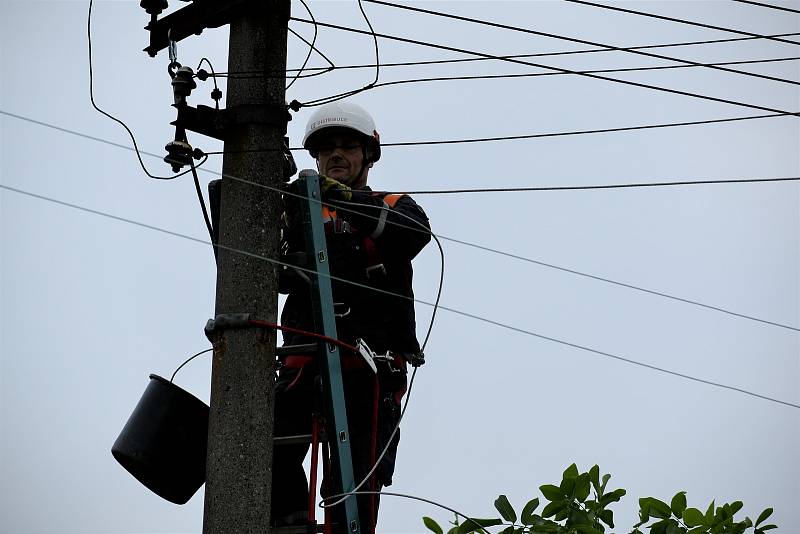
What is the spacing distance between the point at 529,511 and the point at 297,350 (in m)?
1.53

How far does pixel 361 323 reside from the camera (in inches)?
206

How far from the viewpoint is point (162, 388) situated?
470 cm

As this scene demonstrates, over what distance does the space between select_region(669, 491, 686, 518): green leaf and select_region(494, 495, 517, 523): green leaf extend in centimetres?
97

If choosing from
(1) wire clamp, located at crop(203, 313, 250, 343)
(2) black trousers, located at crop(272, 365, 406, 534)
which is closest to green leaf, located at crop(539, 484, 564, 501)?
(2) black trousers, located at crop(272, 365, 406, 534)

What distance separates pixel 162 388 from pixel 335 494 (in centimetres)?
89

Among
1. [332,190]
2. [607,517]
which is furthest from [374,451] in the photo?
[607,517]

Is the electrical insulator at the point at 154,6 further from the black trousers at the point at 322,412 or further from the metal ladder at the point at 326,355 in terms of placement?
the black trousers at the point at 322,412

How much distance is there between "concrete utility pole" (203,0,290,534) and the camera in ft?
14.1

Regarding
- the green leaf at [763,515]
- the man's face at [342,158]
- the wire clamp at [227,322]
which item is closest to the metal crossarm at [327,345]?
the wire clamp at [227,322]

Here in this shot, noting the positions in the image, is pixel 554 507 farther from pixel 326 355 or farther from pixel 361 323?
pixel 326 355

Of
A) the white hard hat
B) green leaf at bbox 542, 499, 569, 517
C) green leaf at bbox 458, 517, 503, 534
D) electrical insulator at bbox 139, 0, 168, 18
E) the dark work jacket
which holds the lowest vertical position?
green leaf at bbox 458, 517, 503, 534

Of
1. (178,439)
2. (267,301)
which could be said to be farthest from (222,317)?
(178,439)

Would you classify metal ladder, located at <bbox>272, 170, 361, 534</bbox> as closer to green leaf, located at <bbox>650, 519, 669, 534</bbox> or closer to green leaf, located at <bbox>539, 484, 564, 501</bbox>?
green leaf, located at <bbox>539, 484, 564, 501</bbox>

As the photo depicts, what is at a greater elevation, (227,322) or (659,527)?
(227,322)
